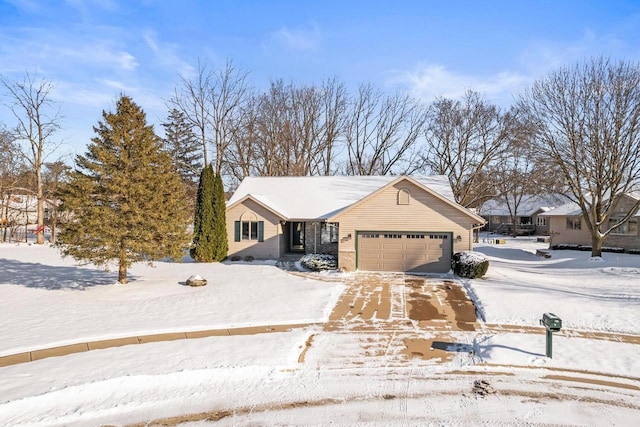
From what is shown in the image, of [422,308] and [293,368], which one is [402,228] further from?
[293,368]

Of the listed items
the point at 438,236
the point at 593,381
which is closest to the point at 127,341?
the point at 593,381

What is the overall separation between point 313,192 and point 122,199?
1179cm

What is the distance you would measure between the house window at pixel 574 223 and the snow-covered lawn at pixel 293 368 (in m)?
18.9

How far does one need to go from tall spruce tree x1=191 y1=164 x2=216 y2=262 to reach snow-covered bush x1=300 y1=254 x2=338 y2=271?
559 cm

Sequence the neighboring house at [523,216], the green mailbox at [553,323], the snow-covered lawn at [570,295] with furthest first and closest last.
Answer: the neighboring house at [523,216] < the snow-covered lawn at [570,295] < the green mailbox at [553,323]

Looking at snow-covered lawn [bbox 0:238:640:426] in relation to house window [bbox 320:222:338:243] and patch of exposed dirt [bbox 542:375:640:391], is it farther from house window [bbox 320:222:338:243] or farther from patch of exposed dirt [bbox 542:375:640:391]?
house window [bbox 320:222:338:243]

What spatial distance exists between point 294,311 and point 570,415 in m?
7.54

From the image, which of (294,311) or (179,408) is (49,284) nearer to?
(294,311)

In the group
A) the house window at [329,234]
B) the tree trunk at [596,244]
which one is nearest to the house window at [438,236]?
the house window at [329,234]

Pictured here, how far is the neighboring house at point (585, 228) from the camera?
90.5ft

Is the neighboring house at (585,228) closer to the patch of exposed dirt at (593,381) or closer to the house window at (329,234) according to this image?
the house window at (329,234)

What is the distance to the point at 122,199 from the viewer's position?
1461 cm

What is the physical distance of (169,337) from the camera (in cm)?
973

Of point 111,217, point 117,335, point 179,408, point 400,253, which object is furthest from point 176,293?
point 400,253
